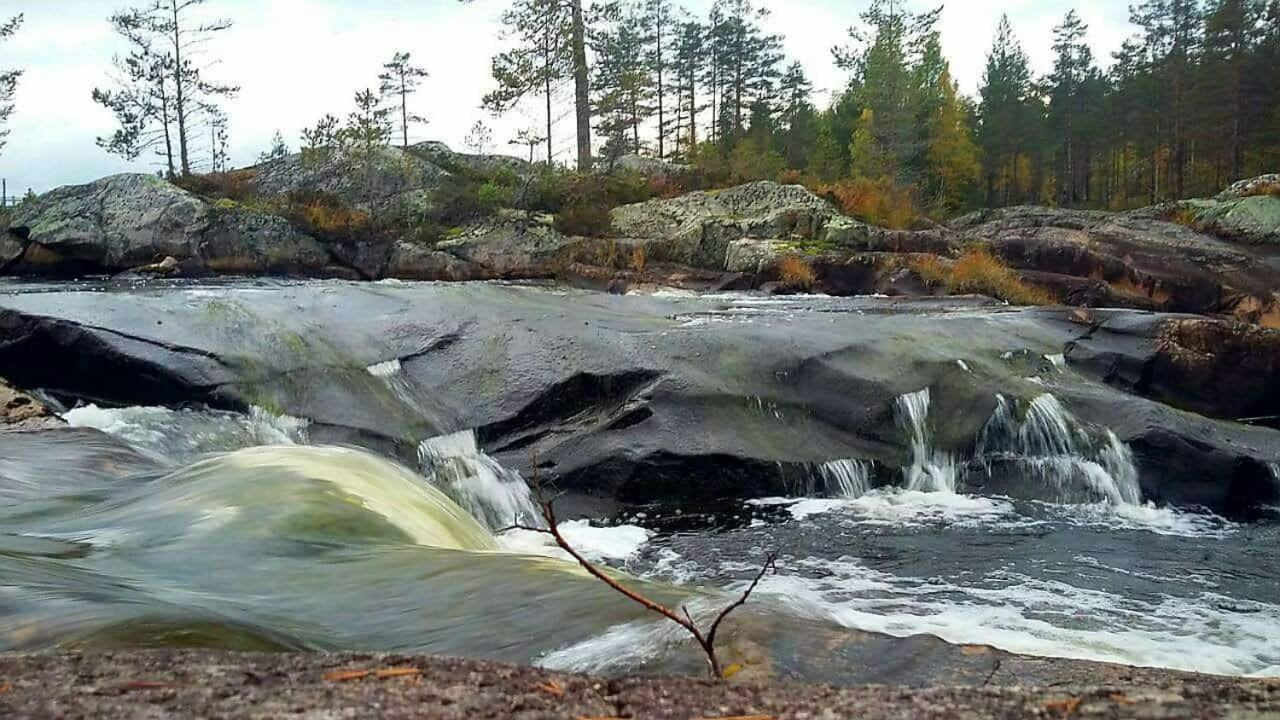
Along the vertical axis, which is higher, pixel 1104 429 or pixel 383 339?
pixel 383 339

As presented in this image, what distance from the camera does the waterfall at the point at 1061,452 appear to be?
8445 mm

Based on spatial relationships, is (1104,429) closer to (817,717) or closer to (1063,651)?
(1063,651)

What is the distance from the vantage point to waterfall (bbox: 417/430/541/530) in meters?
7.57

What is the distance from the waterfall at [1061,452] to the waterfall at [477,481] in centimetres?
429

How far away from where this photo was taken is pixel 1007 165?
199 feet

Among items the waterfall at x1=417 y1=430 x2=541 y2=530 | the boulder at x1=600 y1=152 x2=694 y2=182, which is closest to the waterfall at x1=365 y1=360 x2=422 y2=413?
the waterfall at x1=417 y1=430 x2=541 y2=530

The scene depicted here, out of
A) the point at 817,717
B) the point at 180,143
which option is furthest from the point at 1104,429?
the point at 180,143

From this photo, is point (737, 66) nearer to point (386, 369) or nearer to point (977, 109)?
point (977, 109)

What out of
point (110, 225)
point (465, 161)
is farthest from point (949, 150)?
point (110, 225)

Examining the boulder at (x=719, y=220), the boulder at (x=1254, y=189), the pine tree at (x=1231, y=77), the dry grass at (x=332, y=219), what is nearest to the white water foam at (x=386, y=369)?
the boulder at (x=719, y=220)

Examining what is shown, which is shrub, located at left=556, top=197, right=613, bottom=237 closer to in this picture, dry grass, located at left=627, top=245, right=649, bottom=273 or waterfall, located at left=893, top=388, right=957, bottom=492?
dry grass, located at left=627, top=245, right=649, bottom=273

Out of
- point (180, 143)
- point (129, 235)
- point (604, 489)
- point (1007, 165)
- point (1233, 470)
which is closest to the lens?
point (604, 489)

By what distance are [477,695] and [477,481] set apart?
6261 millimetres

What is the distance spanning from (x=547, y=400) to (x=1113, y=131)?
2178 inches
